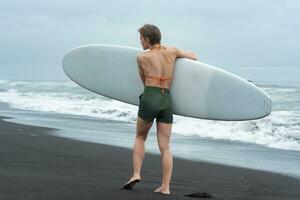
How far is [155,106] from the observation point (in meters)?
4.11

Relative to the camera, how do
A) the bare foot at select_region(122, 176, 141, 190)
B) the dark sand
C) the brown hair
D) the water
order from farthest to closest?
the water, the bare foot at select_region(122, 176, 141, 190), the brown hair, the dark sand

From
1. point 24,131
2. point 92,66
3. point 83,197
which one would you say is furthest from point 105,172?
point 24,131

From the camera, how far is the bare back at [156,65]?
4164 mm

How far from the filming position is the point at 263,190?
5000 millimetres

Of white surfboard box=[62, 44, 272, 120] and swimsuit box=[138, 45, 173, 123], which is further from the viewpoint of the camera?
white surfboard box=[62, 44, 272, 120]

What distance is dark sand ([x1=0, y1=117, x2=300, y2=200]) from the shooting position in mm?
3982

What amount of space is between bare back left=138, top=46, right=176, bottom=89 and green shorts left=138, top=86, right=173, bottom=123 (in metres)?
0.07

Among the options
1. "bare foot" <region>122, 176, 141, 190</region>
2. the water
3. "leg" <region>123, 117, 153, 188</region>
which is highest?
"leg" <region>123, 117, 153, 188</region>

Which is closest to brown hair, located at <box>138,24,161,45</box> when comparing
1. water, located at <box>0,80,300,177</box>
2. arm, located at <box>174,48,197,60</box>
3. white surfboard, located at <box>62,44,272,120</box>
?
arm, located at <box>174,48,197,60</box>

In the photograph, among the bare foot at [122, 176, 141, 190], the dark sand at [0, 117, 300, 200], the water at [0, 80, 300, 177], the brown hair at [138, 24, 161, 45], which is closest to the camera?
the dark sand at [0, 117, 300, 200]

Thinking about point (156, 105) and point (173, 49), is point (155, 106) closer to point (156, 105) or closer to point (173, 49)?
point (156, 105)

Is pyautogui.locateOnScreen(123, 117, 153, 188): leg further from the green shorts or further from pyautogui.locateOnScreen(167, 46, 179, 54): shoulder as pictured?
pyautogui.locateOnScreen(167, 46, 179, 54): shoulder

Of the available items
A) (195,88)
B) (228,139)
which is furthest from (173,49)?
(228,139)

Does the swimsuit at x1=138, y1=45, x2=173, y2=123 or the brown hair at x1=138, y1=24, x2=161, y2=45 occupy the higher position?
the brown hair at x1=138, y1=24, x2=161, y2=45
